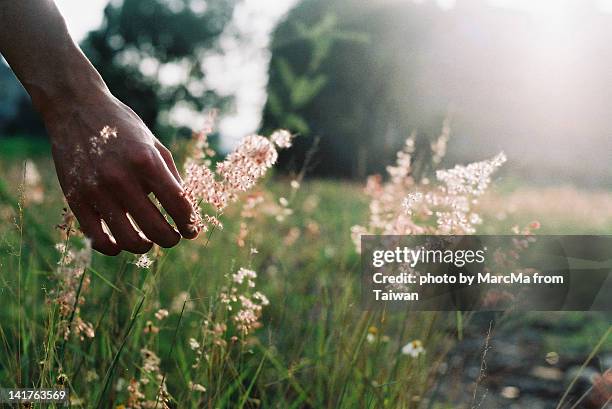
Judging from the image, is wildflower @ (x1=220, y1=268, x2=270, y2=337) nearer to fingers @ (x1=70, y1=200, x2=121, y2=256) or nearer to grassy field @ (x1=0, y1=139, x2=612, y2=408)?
grassy field @ (x1=0, y1=139, x2=612, y2=408)

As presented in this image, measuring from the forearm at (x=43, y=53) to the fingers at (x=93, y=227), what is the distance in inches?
8.6

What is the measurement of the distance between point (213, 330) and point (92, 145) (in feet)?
2.47

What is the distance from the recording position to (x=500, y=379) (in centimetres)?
262

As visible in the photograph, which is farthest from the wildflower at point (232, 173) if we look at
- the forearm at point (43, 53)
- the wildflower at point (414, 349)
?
the wildflower at point (414, 349)

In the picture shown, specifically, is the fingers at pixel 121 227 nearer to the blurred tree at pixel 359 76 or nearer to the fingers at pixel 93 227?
the fingers at pixel 93 227

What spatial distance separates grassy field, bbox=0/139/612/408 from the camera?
1473 mm

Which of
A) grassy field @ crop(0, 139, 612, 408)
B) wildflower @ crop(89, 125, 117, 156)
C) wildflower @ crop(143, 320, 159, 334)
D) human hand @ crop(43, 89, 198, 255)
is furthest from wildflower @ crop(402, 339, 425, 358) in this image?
wildflower @ crop(89, 125, 117, 156)

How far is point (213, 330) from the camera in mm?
1710

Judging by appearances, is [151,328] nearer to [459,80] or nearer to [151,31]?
[459,80]

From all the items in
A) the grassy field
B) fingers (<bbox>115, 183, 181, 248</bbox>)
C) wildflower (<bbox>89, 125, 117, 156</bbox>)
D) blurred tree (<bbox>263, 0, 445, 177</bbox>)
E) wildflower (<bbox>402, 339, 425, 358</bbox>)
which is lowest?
the grassy field

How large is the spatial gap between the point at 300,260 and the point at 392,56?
29.2 feet

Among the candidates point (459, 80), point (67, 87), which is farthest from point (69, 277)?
point (459, 80)

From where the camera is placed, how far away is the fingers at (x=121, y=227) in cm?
113

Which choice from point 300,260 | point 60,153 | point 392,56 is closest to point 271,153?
point 60,153
